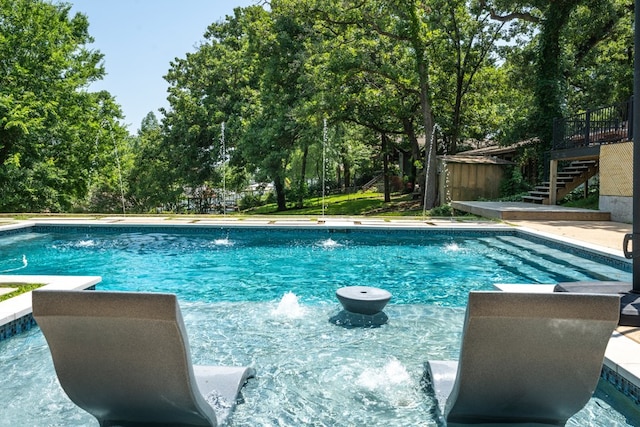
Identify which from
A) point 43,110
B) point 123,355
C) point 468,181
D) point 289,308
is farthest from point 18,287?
point 43,110

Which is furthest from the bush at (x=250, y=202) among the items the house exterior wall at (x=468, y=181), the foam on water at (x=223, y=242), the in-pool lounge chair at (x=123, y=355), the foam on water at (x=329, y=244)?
the in-pool lounge chair at (x=123, y=355)

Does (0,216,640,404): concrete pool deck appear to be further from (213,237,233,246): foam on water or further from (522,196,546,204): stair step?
(522,196,546,204): stair step

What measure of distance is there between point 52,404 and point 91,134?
845 inches

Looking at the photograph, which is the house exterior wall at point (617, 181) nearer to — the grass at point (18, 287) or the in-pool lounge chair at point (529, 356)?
the in-pool lounge chair at point (529, 356)

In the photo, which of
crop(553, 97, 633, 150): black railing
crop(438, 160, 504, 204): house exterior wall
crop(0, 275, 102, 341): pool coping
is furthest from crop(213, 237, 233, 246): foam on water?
crop(438, 160, 504, 204): house exterior wall

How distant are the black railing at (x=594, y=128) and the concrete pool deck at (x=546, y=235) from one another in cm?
279

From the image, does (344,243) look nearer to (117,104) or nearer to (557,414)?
(557,414)

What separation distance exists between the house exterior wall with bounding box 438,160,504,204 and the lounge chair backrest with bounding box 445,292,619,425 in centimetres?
1745

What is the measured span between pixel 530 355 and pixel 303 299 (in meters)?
4.24

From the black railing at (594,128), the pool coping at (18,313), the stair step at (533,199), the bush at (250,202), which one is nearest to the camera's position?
the pool coping at (18,313)

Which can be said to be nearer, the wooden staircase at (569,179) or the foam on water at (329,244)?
the foam on water at (329,244)

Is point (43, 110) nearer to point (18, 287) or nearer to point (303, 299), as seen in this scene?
point (18, 287)

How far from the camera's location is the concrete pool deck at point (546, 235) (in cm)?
333

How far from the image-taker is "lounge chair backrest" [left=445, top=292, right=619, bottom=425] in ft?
6.83
